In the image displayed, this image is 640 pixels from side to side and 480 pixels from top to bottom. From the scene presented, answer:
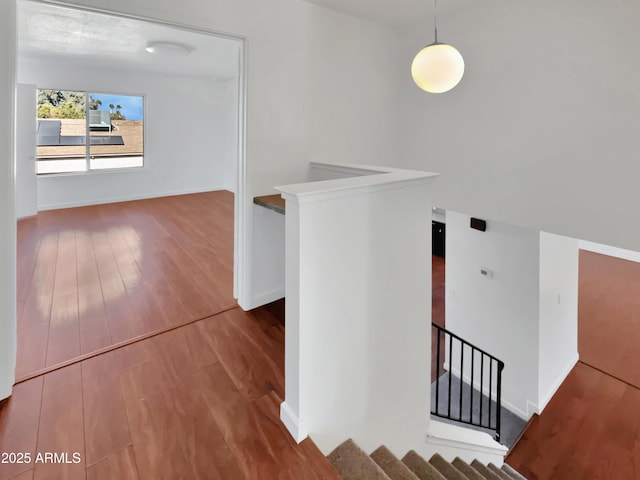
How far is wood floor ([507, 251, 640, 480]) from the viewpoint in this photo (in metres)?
3.54

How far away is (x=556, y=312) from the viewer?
4.61m

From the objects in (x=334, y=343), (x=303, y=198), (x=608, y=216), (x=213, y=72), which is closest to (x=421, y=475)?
(x=334, y=343)

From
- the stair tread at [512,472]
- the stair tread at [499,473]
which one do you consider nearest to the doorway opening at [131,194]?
the stair tread at [499,473]

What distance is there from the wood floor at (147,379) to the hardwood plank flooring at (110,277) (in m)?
0.01

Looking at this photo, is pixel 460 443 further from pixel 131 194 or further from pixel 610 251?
pixel 610 251

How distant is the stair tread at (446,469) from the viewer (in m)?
2.33

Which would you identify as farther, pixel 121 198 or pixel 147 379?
pixel 121 198

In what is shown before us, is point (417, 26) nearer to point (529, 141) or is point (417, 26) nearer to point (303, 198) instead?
point (529, 141)

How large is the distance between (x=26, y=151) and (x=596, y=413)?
8.79m

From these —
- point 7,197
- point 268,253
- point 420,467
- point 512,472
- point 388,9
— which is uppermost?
point 388,9

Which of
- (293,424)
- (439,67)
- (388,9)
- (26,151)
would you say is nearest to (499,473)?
(293,424)

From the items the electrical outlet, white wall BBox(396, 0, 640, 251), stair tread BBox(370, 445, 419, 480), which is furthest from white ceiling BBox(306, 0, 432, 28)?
stair tread BBox(370, 445, 419, 480)

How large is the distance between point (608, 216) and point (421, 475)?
231 centimetres

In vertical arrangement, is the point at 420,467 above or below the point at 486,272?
below
